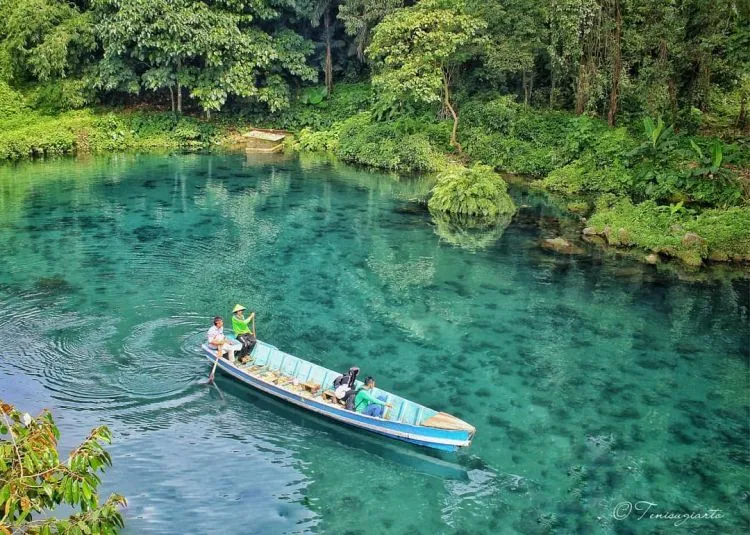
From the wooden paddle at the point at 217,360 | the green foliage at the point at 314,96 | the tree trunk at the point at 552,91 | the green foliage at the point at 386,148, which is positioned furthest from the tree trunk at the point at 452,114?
the wooden paddle at the point at 217,360

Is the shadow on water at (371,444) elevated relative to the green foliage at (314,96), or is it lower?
lower

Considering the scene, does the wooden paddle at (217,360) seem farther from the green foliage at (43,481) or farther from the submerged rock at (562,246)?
the submerged rock at (562,246)

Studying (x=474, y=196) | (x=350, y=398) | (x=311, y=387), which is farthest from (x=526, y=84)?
(x=350, y=398)

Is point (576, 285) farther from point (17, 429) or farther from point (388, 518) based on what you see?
point (17, 429)

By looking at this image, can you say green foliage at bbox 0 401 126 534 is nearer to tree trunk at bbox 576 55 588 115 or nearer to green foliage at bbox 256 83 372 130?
tree trunk at bbox 576 55 588 115

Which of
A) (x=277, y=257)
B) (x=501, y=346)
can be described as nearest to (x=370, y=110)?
(x=277, y=257)

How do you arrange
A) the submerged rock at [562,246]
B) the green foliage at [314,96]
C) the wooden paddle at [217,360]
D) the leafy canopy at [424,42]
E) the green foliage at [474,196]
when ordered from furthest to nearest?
the green foliage at [314,96] < the leafy canopy at [424,42] < the green foliage at [474,196] < the submerged rock at [562,246] < the wooden paddle at [217,360]

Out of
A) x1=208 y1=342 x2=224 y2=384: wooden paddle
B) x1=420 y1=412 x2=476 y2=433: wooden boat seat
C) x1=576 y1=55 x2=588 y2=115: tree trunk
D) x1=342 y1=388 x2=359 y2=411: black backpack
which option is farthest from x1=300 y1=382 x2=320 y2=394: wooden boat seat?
x1=576 y1=55 x2=588 y2=115: tree trunk
